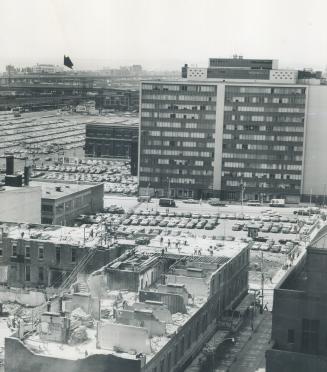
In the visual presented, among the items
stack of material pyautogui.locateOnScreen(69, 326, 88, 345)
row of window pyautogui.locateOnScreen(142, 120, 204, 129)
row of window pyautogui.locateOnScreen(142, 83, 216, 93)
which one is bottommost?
stack of material pyautogui.locateOnScreen(69, 326, 88, 345)

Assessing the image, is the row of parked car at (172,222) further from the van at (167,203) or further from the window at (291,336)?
the window at (291,336)

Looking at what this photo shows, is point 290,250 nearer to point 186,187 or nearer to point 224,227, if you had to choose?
point 224,227

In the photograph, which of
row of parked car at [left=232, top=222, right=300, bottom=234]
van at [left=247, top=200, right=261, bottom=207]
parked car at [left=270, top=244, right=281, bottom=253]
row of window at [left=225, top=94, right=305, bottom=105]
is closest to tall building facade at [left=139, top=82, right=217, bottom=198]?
row of window at [left=225, top=94, right=305, bottom=105]

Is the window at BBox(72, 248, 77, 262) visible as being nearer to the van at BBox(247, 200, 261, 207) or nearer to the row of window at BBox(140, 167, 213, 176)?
the van at BBox(247, 200, 261, 207)

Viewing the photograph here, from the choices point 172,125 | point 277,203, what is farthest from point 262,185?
point 172,125

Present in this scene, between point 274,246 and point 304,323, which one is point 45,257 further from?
point 274,246
